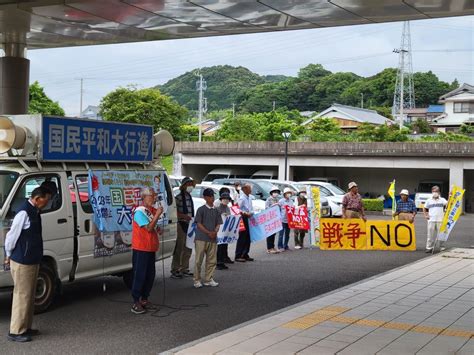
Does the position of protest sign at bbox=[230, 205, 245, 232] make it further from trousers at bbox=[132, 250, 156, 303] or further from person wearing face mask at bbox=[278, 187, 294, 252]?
trousers at bbox=[132, 250, 156, 303]

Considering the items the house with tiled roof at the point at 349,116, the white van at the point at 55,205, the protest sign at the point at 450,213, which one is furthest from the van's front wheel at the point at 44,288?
the house with tiled roof at the point at 349,116

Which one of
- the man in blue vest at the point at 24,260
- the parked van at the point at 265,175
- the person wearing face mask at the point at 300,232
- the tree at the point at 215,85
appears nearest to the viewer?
the man in blue vest at the point at 24,260

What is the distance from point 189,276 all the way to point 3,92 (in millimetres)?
7960

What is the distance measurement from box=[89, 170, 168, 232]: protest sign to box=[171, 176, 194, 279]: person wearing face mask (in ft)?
5.19

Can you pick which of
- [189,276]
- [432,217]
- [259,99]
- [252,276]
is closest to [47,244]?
[189,276]

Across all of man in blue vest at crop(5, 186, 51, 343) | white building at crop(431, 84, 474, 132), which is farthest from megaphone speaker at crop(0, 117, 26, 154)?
white building at crop(431, 84, 474, 132)

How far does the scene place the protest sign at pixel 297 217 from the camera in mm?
16250

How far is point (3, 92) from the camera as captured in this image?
16.1 metres

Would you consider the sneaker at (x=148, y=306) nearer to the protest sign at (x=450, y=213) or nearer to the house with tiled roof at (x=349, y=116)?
the protest sign at (x=450, y=213)

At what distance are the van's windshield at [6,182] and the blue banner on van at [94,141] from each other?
49 centimetres

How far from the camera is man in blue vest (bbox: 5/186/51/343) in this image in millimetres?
7117

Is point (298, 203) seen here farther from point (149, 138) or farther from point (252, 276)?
point (149, 138)

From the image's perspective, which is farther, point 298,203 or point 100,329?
point 298,203

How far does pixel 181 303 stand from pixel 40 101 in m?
45.6
